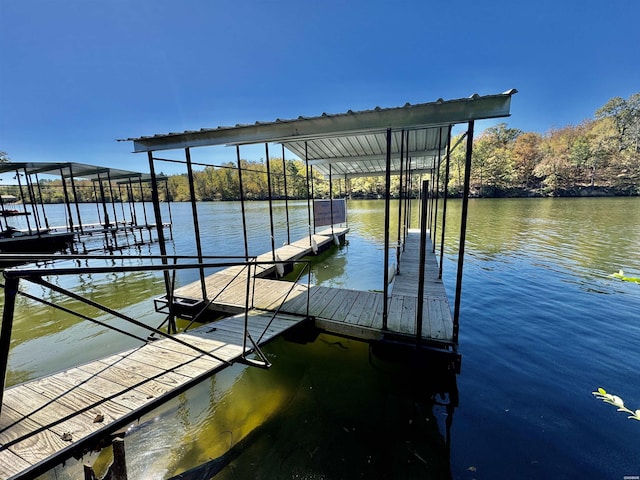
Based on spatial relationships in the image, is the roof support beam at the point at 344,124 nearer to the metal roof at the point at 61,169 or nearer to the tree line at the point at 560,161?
the metal roof at the point at 61,169

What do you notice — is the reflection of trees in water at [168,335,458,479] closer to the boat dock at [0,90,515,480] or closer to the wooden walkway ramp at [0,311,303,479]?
the boat dock at [0,90,515,480]

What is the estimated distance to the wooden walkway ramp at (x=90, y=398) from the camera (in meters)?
1.97

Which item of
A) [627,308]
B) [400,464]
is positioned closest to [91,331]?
[400,464]

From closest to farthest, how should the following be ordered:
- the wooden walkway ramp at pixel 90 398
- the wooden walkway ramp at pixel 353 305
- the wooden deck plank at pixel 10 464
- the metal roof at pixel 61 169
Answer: the wooden deck plank at pixel 10 464 < the wooden walkway ramp at pixel 90 398 < the wooden walkway ramp at pixel 353 305 < the metal roof at pixel 61 169

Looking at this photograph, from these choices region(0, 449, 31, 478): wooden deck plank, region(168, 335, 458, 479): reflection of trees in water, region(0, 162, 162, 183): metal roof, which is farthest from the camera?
region(0, 162, 162, 183): metal roof

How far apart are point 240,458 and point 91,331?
17.5ft

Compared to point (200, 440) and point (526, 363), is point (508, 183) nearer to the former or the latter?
point (526, 363)

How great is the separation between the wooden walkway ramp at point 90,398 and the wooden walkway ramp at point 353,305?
1.32 m

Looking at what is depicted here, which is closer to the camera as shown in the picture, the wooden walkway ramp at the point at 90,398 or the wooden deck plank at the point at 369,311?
the wooden walkway ramp at the point at 90,398

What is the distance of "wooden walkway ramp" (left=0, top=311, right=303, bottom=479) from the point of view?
1972 millimetres

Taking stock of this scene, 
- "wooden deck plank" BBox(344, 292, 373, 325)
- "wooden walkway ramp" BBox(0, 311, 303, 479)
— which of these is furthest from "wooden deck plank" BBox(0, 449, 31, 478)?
"wooden deck plank" BBox(344, 292, 373, 325)

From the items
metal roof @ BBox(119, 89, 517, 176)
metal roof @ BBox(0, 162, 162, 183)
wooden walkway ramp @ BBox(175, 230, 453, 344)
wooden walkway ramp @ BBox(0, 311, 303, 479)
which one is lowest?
wooden walkway ramp @ BBox(175, 230, 453, 344)

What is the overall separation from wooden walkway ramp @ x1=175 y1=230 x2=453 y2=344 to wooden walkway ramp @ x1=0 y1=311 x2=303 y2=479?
1.32 meters

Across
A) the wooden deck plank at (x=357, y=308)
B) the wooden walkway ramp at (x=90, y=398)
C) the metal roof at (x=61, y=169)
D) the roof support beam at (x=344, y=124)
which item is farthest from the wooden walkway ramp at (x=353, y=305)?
the metal roof at (x=61, y=169)
